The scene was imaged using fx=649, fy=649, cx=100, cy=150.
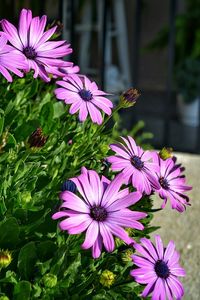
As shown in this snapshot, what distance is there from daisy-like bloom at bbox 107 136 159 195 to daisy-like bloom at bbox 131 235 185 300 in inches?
3.7

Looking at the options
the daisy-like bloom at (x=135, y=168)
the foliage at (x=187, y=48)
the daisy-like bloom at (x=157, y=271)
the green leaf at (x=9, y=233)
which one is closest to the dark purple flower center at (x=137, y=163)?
the daisy-like bloom at (x=135, y=168)

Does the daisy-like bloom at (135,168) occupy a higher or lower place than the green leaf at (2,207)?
higher

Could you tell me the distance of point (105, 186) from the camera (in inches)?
41.4

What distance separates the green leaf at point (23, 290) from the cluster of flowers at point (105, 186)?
0.12 metres

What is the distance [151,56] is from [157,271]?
6.25m

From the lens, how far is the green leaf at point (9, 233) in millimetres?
1059

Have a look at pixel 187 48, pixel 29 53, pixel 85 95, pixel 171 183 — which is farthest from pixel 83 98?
pixel 187 48

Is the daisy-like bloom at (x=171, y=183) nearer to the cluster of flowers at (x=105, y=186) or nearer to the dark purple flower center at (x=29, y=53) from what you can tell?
the cluster of flowers at (x=105, y=186)

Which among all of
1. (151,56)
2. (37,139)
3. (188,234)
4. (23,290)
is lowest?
(188,234)

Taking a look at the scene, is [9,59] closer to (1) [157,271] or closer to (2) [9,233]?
(2) [9,233]

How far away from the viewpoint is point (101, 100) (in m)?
1.21

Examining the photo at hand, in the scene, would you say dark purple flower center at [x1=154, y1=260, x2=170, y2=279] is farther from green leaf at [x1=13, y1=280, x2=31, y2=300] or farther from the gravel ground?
the gravel ground

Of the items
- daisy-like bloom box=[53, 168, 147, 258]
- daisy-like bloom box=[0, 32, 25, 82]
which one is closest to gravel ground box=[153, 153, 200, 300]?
daisy-like bloom box=[53, 168, 147, 258]

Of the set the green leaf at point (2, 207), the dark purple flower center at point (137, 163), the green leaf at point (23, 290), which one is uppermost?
the dark purple flower center at point (137, 163)
